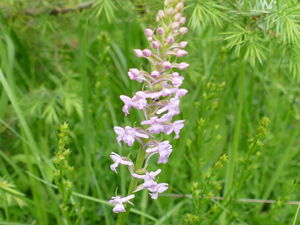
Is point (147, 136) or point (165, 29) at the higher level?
point (165, 29)

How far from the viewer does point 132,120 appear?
2432 mm

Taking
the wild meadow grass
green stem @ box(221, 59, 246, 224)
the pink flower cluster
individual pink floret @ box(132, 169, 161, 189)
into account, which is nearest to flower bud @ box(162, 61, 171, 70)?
the pink flower cluster

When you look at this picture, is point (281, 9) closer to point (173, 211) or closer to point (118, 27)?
point (173, 211)

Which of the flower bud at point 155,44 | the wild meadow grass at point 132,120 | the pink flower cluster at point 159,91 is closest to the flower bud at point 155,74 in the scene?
the pink flower cluster at point 159,91

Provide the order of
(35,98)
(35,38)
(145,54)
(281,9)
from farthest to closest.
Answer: (35,38)
(35,98)
(281,9)
(145,54)

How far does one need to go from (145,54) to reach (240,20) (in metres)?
1.27

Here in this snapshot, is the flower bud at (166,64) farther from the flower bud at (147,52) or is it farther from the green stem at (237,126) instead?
the green stem at (237,126)

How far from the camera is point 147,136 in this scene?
1.14 meters

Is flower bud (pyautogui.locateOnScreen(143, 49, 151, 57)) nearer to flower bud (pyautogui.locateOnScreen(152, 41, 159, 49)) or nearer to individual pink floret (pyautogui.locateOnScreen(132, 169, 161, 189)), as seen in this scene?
flower bud (pyautogui.locateOnScreen(152, 41, 159, 49))

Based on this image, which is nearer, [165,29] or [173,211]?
[165,29]

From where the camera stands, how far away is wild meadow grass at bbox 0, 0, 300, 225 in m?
1.75

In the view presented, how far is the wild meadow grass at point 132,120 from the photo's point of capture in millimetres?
1745

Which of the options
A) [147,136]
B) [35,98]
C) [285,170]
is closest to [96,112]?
[35,98]

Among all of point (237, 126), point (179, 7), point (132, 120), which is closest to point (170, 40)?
point (179, 7)
